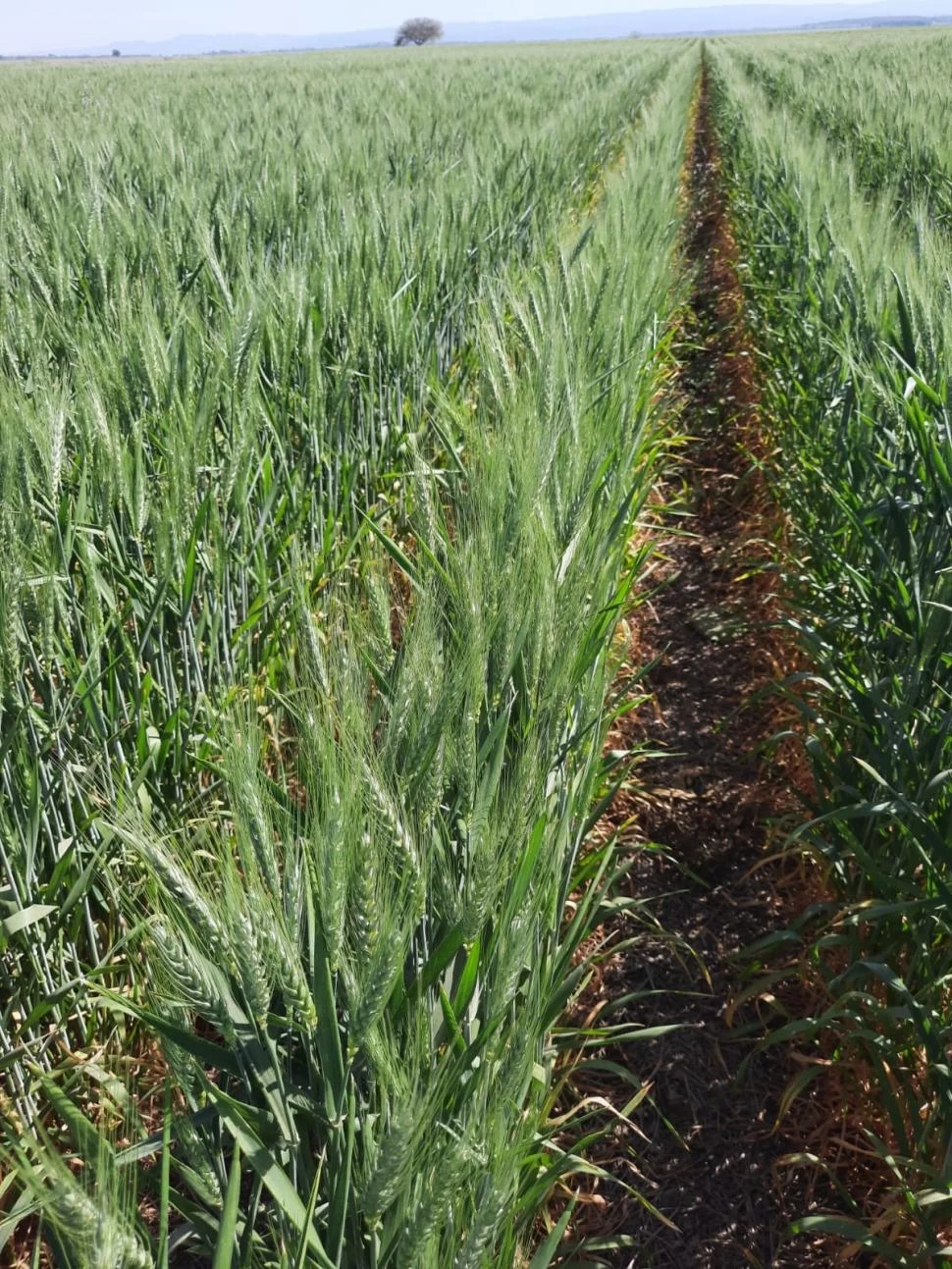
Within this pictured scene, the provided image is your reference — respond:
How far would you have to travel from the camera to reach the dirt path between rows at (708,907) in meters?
1.56

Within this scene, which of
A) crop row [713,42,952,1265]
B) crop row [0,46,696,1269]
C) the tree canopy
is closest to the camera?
crop row [0,46,696,1269]

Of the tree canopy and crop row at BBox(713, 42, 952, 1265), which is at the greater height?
the tree canopy

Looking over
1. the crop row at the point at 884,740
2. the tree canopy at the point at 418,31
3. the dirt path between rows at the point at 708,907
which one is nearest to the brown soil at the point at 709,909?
the dirt path between rows at the point at 708,907

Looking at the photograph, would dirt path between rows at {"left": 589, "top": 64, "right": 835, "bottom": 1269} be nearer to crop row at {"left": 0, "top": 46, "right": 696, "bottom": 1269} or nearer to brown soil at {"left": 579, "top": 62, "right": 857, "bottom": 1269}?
brown soil at {"left": 579, "top": 62, "right": 857, "bottom": 1269}

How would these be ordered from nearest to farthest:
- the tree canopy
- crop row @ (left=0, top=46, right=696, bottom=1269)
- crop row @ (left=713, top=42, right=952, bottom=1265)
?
crop row @ (left=0, top=46, right=696, bottom=1269) < crop row @ (left=713, top=42, right=952, bottom=1265) < the tree canopy

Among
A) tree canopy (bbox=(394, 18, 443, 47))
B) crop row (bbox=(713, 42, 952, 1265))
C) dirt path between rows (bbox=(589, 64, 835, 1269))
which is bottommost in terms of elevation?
dirt path between rows (bbox=(589, 64, 835, 1269))

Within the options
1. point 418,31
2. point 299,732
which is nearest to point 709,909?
point 299,732

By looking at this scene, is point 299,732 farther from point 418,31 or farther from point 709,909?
point 418,31

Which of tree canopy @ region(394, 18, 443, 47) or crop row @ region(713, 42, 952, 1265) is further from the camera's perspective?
tree canopy @ region(394, 18, 443, 47)

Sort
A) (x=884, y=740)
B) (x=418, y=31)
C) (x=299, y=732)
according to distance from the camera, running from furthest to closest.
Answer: (x=418, y=31), (x=884, y=740), (x=299, y=732)

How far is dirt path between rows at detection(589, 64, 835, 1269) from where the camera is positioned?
156cm

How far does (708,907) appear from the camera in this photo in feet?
6.97

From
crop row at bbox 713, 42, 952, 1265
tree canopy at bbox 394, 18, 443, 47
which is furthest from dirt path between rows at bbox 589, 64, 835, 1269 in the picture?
tree canopy at bbox 394, 18, 443, 47

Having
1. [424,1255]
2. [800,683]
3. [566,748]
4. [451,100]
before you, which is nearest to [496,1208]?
[424,1255]
